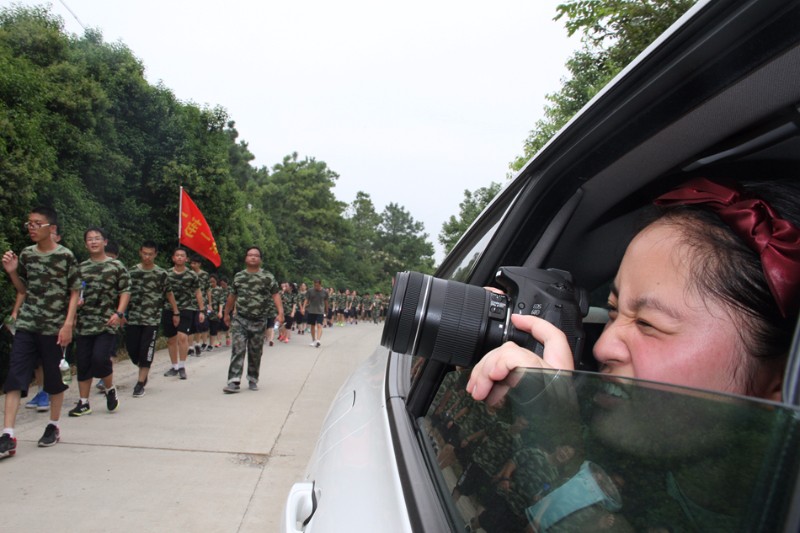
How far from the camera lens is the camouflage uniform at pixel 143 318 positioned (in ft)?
21.8

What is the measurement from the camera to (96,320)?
17.6ft

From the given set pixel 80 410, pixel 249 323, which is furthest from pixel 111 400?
pixel 249 323

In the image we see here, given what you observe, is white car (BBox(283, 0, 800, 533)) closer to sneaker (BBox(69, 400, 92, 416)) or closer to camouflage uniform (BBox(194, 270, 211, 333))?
sneaker (BBox(69, 400, 92, 416))

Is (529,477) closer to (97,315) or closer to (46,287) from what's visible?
(46,287)

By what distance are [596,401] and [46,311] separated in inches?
194

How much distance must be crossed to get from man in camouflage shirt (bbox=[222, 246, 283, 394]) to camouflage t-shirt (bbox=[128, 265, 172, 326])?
922mm

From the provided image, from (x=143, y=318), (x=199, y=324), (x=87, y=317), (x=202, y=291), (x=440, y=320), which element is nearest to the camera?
(x=440, y=320)

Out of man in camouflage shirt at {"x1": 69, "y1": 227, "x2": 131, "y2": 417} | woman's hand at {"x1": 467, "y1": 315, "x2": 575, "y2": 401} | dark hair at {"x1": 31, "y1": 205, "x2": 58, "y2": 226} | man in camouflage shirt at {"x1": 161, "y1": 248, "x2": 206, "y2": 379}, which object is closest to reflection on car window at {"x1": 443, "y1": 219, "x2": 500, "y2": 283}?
woman's hand at {"x1": 467, "y1": 315, "x2": 575, "y2": 401}

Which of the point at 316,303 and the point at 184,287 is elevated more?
the point at 184,287

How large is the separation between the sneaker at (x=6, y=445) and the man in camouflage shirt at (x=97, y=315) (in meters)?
1.34

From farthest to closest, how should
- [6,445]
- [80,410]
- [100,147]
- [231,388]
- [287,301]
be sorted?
[287,301], [100,147], [231,388], [80,410], [6,445]

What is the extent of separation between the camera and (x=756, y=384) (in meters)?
0.87

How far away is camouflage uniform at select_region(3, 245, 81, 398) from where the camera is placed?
4.34 metres

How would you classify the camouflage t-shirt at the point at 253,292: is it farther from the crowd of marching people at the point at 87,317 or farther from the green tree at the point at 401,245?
the green tree at the point at 401,245
